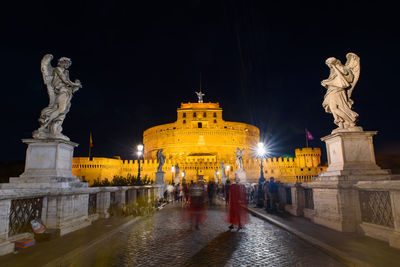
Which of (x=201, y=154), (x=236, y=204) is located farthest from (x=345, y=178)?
(x=201, y=154)

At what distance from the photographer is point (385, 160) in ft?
233

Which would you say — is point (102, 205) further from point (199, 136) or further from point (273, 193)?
point (199, 136)

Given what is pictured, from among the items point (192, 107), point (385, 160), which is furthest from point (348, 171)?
point (385, 160)

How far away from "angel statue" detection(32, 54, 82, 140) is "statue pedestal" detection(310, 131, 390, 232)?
6.95 m

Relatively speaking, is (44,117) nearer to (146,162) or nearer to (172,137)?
(146,162)

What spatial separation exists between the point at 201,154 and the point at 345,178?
48200 millimetres

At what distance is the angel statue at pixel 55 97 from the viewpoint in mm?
6355

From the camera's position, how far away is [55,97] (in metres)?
6.66

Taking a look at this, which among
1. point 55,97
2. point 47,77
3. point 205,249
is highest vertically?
point 47,77

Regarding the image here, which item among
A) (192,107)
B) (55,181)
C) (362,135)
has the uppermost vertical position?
(192,107)

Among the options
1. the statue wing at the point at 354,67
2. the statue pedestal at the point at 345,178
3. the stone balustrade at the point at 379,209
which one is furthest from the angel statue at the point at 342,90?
the stone balustrade at the point at 379,209

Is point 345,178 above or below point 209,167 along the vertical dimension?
below

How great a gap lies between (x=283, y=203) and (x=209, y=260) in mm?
6825

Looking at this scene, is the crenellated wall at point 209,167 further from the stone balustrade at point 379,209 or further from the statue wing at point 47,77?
the statue wing at point 47,77
